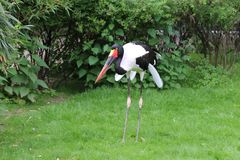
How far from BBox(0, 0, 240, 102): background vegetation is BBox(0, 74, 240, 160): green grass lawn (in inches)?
19.9

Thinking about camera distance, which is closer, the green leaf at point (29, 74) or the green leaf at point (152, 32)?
the green leaf at point (29, 74)

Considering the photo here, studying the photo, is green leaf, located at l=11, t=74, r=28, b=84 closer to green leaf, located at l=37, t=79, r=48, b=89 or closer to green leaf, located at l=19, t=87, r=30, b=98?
green leaf, located at l=19, t=87, r=30, b=98

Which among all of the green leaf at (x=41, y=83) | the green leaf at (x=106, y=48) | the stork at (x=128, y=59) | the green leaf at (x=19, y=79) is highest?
the stork at (x=128, y=59)

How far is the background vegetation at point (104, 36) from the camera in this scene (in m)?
8.74

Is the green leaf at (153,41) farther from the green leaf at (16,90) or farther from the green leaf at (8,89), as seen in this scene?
the green leaf at (8,89)

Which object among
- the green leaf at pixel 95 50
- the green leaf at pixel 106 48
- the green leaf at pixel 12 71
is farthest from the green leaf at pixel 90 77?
the green leaf at pixel 12 71

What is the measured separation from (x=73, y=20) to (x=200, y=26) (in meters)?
2.56

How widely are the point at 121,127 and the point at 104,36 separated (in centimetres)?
242

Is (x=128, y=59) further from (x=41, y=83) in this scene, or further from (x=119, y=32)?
(x=41, y=83)

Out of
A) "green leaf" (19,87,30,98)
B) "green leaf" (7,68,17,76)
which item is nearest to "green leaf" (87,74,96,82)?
"green leaf" (19,87,30,98)

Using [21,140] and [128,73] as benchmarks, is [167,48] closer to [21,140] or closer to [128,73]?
[128,73]

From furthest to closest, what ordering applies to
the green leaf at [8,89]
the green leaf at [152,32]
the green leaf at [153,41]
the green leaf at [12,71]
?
the green leaf at [153,41]
the green leaf at [152,32]
the green leaf at [8,89]
the green leaf at [12,71]

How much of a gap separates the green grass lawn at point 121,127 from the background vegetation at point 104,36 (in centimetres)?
50

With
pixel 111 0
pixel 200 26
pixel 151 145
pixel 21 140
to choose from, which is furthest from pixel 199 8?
pixel 21 140
